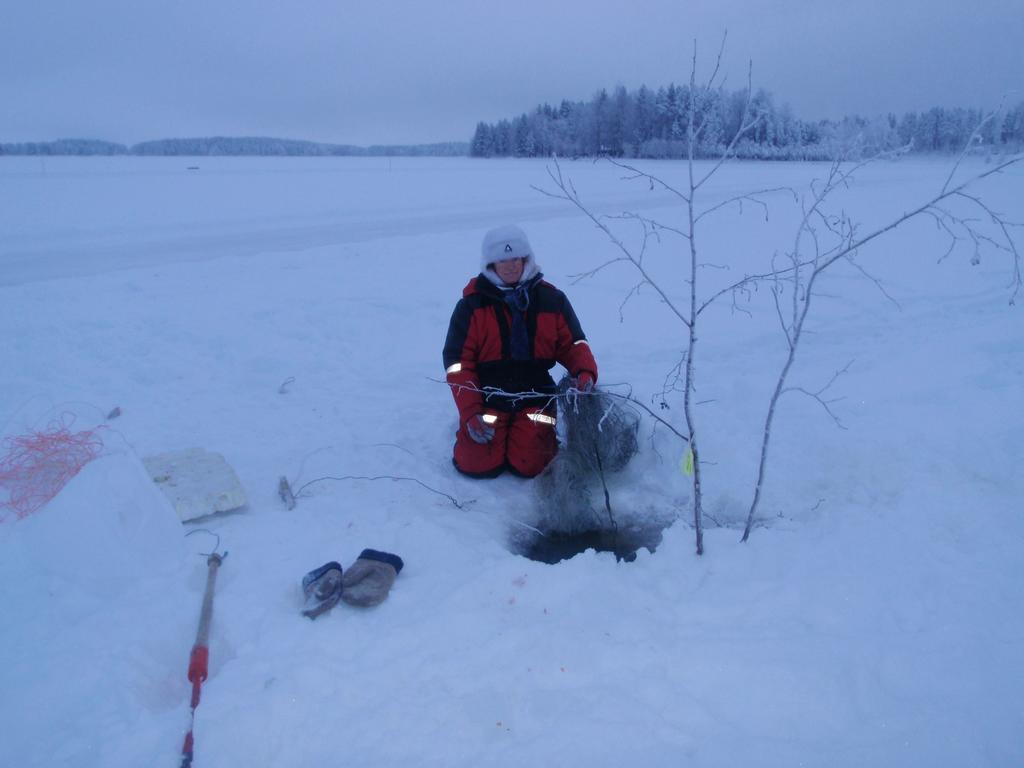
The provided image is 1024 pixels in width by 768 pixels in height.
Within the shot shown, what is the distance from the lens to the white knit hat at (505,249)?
159 inches

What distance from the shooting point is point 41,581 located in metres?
2.93

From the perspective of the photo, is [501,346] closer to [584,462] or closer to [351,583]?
[584,462]

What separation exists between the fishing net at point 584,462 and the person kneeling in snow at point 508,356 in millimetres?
160

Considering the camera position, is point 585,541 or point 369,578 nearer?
point 369,578

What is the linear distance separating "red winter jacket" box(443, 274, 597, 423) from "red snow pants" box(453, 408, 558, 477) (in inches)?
5.2

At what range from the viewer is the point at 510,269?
4121 millimetres

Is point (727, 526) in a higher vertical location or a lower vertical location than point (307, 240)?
Answer: lower

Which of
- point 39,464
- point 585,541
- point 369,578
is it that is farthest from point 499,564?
point 39,464

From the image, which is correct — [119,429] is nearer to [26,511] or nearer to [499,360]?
[26,511]

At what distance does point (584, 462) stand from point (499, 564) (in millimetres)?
1153

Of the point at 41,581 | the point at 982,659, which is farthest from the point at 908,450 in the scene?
the point at 41,581

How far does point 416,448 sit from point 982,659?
3.31 metres

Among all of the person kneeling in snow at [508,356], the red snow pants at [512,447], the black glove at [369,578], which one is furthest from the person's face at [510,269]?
the black glove at [369,578]

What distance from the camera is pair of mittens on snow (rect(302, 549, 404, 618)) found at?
286 cm
